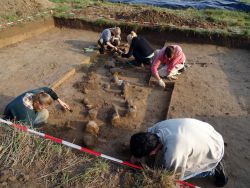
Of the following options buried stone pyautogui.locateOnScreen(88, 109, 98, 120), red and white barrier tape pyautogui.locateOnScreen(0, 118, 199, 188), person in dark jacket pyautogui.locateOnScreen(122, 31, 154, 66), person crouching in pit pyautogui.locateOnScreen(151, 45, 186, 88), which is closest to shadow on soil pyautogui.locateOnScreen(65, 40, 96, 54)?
person in dark jacket pyautogui.locateOnScreen(122, 31, 154, 66)

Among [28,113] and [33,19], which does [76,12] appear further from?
[28,113]

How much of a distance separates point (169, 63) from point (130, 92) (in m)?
1.11

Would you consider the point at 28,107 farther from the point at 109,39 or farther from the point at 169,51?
the point at 109,39

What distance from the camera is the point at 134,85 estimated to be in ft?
23.7

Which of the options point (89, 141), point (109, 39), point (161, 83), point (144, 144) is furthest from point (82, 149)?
point (109, 39)

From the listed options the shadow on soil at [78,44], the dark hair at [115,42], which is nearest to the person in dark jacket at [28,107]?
the shadow on soil at [78,44]

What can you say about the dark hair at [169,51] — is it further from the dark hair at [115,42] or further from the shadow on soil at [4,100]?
the shadow on soil at [4,100]

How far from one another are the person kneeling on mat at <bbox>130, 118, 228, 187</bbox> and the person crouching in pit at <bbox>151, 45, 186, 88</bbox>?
2.86 meters

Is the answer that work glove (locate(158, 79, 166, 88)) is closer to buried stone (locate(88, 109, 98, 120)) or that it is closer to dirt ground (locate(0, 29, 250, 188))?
dirt ground (locate(0, 29, 250, 188))

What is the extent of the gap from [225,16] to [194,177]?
830cm

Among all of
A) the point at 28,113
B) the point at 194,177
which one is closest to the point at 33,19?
the point at 28,113

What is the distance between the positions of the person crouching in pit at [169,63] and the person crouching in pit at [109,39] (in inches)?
74.9

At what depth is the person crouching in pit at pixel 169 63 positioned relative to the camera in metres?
6.63

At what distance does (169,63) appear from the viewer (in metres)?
7.07
